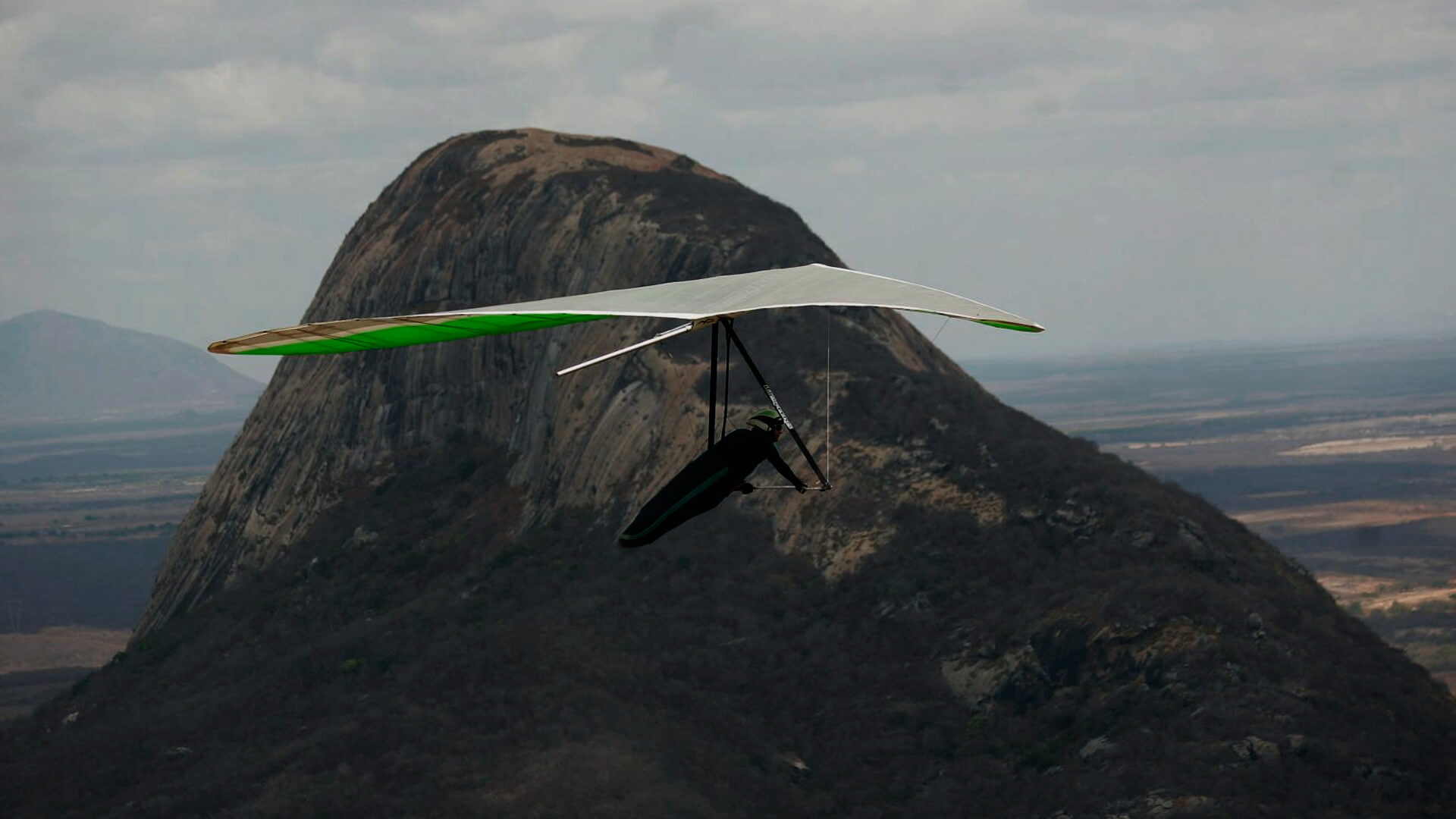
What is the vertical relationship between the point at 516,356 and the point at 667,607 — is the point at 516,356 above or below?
above

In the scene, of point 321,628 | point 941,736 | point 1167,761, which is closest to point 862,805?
point 941,736

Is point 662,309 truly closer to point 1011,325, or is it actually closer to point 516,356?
point 1011,325

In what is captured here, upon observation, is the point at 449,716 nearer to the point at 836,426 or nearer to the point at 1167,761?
the point at 836,426

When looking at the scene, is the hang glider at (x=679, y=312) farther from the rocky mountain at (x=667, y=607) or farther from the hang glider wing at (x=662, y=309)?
the rocky mountain at (x=667, y=607)

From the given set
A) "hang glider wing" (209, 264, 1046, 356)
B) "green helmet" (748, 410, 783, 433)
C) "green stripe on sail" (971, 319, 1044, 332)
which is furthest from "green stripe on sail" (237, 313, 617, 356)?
"green stripe on sail" (971, 319, 1044, 332)

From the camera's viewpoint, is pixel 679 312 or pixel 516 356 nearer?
pixel 679 312

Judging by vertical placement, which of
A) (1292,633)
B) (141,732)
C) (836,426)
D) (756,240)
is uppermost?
(756,240)

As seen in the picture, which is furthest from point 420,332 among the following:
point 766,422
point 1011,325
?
point 1011,325
